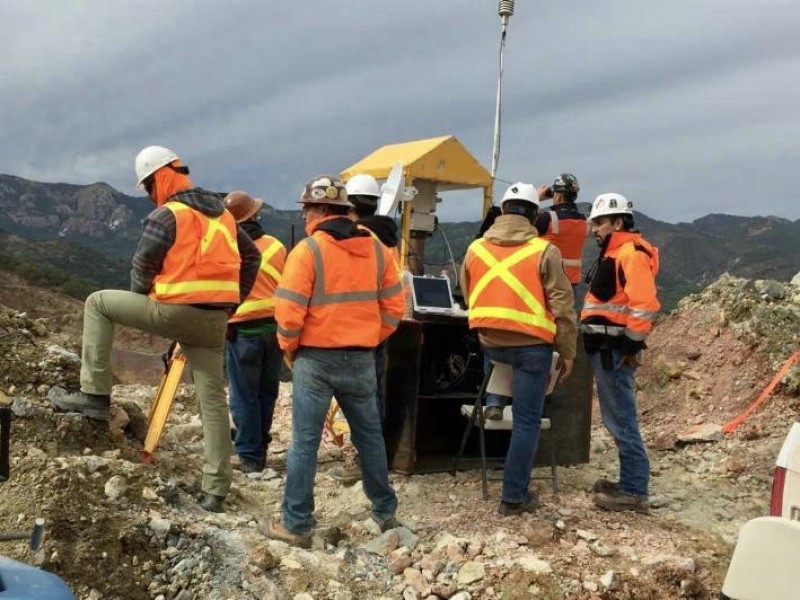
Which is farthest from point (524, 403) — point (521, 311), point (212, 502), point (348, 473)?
point (212, 502)

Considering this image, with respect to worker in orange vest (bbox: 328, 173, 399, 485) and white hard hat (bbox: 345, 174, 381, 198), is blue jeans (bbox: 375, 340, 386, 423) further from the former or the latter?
white hard hat (bbox: 345, 174, 381, 198)

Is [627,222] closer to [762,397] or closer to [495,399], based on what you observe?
[495,399]

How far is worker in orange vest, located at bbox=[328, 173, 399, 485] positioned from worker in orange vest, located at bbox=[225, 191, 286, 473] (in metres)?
0.80

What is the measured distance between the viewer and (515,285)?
4.64m

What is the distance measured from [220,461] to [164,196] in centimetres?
163

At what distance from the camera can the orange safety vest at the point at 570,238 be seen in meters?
6.48

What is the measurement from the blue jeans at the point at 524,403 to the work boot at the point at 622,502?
69 centimetres

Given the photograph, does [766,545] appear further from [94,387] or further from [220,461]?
[94,387]

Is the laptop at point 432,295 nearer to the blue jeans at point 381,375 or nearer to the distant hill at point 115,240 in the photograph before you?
the blue jeans at point 381,375

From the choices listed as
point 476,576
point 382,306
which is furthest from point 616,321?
point 476,576

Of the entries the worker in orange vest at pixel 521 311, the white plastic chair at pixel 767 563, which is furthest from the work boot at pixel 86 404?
the white plastic chair at pixel 767 563

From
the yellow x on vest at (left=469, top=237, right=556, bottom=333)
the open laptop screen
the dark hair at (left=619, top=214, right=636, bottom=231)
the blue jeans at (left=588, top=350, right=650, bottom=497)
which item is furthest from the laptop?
the dark hair at (left=619, top=214, right=636, bottom=231)

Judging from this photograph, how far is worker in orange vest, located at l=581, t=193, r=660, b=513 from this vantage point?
4918mm

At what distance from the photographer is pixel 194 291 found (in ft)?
14.1
